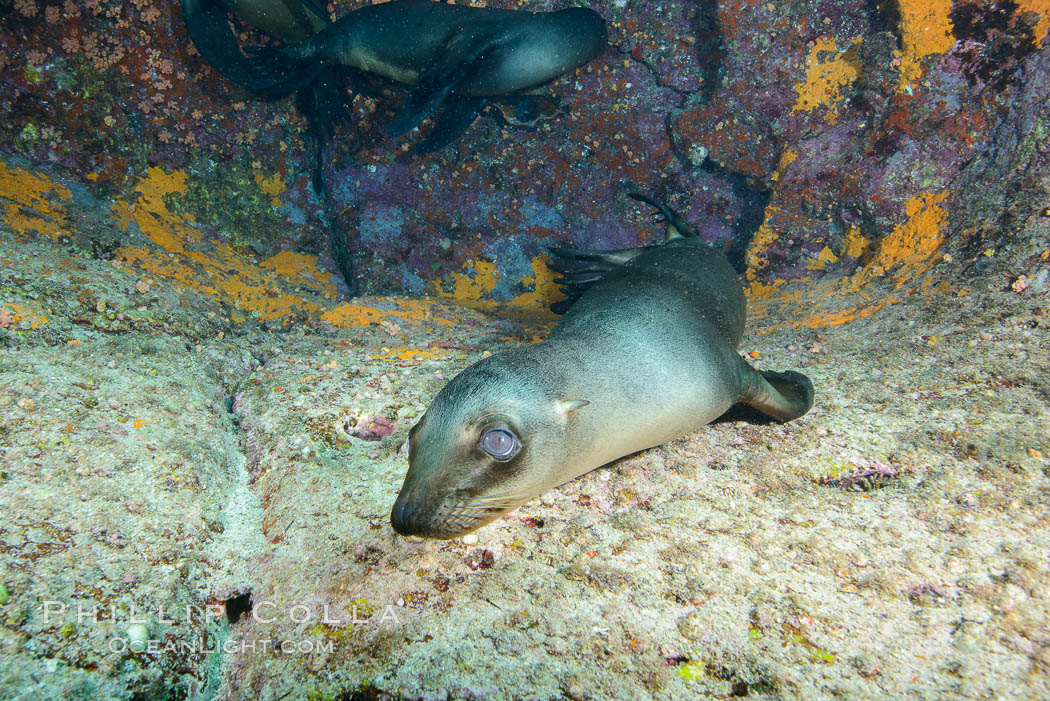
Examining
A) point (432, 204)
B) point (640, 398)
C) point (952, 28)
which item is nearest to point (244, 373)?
point (640, 398)

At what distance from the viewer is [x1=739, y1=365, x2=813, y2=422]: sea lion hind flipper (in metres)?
2.27

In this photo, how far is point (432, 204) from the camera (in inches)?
192

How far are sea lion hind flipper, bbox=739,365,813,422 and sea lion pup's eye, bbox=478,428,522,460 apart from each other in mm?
1261

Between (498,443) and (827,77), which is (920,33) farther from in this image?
(498,443)

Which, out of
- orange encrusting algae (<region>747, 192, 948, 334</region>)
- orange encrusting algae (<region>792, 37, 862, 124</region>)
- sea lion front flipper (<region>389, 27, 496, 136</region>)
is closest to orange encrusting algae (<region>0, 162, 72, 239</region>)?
sea lion front flipper (<region>389, 27, 496, 136</region>)

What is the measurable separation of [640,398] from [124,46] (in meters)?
5.04

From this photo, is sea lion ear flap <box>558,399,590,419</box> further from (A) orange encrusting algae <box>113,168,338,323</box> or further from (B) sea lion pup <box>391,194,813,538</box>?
(A) orange encrusting algae <box>113,168,338,323</box>

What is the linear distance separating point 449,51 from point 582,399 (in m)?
3.73

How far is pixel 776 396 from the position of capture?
7.57ft

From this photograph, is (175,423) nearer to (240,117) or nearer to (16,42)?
(240,117)

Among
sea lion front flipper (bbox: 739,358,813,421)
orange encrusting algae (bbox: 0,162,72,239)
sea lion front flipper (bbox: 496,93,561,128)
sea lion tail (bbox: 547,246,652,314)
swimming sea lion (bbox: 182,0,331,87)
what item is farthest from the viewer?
sea lion front flipper (bbox: 496,93,561,128)

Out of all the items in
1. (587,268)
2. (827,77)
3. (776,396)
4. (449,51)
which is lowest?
(776,396)

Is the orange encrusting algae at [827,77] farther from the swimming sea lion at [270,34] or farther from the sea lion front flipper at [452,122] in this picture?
the swimming sea lion at [270,34]

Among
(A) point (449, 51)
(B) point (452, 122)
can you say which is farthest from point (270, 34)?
(B) point (452, 122)
